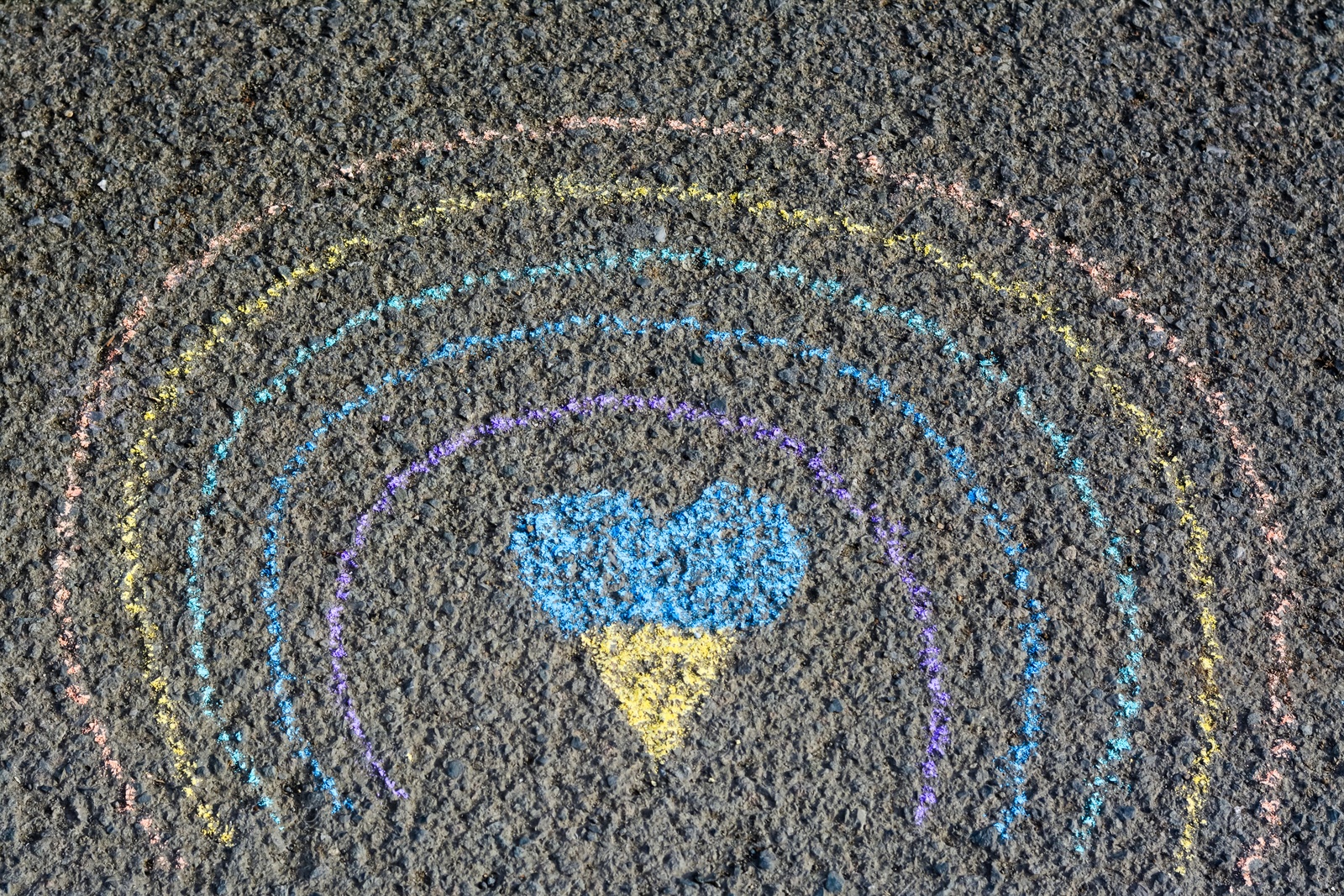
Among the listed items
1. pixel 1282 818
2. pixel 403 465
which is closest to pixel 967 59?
pixel 403 465

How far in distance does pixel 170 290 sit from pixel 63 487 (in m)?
0.49

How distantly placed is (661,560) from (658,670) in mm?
232

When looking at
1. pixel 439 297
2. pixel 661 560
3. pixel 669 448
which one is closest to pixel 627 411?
pixel 669 448

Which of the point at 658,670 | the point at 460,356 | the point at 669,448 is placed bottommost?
the point at 658,670

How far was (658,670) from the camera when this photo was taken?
253cm

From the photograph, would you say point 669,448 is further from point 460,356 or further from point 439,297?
point 439,297

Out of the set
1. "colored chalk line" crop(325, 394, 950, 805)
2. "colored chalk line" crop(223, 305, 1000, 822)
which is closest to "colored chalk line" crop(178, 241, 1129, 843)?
"colored chalk line" crop(223, 305, 1000, 822)

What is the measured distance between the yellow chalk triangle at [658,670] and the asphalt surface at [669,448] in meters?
0.01

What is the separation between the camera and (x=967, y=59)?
2934 millimetres

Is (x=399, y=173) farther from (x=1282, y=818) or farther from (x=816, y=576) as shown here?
(x=1282, y=818)

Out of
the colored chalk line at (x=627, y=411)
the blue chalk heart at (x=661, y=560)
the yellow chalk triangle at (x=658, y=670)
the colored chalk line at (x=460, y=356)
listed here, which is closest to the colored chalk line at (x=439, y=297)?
the colored chalk line at (x=460, y=356)

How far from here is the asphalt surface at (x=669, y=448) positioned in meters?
2.46

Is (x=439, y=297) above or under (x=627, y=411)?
above

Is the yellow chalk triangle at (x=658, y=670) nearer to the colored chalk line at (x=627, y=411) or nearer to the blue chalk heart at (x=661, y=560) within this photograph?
the blue chalk heart at (x=661, y=560)
